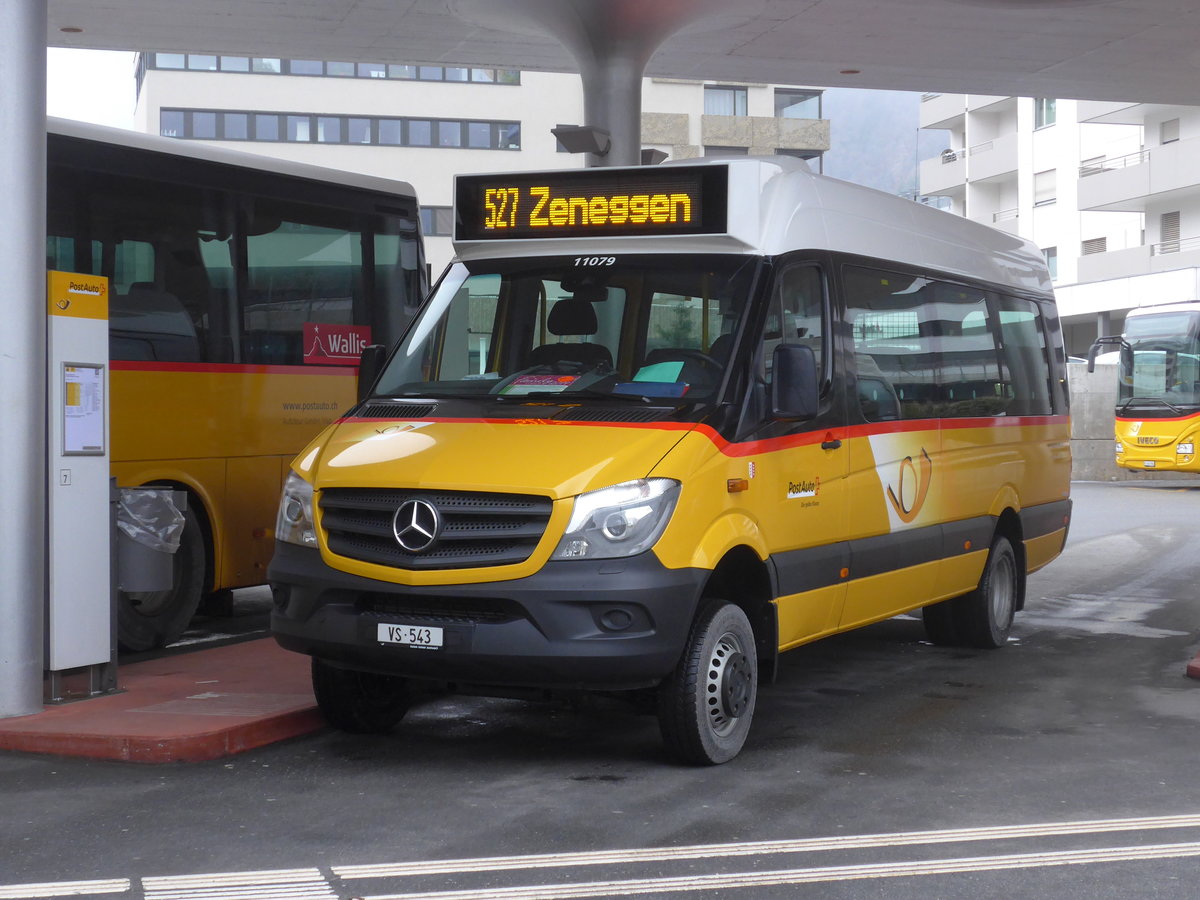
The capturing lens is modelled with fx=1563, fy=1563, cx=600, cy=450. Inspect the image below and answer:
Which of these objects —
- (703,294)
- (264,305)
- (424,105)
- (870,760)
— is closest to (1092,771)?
(870,760)

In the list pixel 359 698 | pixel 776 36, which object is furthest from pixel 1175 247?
pixel 359 698

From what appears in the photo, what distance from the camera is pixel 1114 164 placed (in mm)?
55875

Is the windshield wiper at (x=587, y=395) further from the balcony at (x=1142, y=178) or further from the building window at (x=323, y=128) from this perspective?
the building window at (x=323, y=128)

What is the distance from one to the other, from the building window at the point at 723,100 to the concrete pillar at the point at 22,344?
188 ft

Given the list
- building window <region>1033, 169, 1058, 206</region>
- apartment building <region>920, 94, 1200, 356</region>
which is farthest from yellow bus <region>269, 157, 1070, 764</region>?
building window <region>1033, 169, 1058, 206</region>

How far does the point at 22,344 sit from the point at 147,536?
1.59 metres

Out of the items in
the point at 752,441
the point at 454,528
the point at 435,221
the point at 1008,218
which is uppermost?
the point at 1008,218

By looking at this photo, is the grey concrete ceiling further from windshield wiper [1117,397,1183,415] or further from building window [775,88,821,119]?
building window [775,88,821,119]

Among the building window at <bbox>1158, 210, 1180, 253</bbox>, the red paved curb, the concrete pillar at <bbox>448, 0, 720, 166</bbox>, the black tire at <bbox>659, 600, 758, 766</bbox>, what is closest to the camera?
the black tire at <bbox>659, 600, 758, 766</bbox>

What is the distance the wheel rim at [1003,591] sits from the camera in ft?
35.4

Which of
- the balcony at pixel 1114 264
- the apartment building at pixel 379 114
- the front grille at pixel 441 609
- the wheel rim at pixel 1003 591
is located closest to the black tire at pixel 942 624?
the wheel rim at pixel 1003 591

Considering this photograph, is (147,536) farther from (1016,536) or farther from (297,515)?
(1016,536)

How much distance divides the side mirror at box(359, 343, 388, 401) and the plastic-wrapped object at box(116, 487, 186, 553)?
156 cm

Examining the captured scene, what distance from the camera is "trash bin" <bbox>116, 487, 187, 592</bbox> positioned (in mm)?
8578
